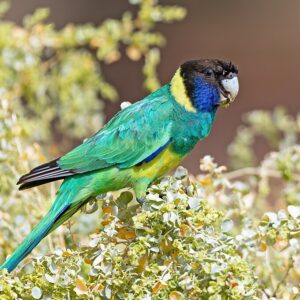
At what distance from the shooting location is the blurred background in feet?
13.2

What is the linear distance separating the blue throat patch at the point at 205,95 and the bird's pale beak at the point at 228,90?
0.04ft

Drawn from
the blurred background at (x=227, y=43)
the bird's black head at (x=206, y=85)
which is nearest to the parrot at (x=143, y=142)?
the bird's black head at (x=206, y=85)

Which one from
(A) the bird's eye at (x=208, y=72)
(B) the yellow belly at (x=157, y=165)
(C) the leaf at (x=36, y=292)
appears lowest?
(C) the leaf at (x=36, y=292)

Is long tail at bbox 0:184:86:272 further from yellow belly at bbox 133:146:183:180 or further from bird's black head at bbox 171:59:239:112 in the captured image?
bird's black head at bbox 171:59:239:112

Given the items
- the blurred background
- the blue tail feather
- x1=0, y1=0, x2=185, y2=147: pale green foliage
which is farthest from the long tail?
the blurred background

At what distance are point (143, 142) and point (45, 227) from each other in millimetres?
255

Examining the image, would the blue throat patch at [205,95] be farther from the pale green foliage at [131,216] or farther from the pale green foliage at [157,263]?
the pale green foliage at [157,263]

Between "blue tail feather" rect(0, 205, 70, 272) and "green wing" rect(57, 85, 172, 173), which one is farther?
"green wing" rect(57, 85, 172, 173)

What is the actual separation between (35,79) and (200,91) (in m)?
0.61

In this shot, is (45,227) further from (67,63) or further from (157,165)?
(67,63)

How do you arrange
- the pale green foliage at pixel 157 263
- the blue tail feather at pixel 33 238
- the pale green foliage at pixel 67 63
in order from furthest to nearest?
the pale green foliage at pixel 67 63
the blue tail feather at pixel 33 238
the pale green foliage at pixel 157 263

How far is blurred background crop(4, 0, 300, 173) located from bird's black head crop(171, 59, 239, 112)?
2288 millimetres

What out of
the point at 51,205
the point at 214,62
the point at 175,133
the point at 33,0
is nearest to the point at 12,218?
the point at 51,205

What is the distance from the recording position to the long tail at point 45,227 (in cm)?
134
